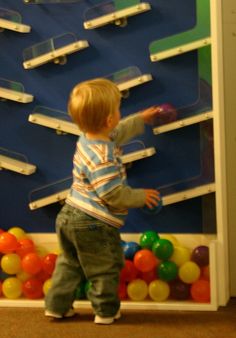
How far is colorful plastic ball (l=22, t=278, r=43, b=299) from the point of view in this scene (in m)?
2.35

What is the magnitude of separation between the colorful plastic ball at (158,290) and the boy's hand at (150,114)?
620mm

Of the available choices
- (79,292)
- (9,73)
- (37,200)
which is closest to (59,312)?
(79,292)

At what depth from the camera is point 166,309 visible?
2266 millimetres

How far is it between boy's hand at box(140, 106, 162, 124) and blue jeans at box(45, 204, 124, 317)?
465mm

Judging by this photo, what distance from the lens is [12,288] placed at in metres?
2.36

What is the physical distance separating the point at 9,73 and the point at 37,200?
21.6 inches

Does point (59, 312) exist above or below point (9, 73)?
below

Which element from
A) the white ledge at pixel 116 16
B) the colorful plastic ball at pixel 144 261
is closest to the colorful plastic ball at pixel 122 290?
the colorful plastic ball at pixel 144 261

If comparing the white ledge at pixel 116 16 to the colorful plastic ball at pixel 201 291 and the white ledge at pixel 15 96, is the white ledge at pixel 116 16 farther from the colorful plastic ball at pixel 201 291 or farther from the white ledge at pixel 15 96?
the colorful plastic ball at pixel 201 291

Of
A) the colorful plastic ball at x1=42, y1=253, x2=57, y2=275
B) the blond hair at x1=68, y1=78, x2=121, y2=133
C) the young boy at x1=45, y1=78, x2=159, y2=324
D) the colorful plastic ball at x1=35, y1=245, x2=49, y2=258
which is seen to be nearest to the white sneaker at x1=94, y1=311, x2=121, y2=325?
the young boy at x1=45, y1=78, x2=159, y2=324

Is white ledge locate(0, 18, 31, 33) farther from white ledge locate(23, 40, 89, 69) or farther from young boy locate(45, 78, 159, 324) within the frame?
young boy locate(45, 78, 159, 324)

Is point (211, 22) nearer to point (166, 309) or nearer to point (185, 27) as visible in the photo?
point (185, 27)

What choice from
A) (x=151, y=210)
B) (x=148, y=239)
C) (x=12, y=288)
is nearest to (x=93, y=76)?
(x=151, y=210)

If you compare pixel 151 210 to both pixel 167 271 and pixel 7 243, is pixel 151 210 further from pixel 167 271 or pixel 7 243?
pixel 7 243
